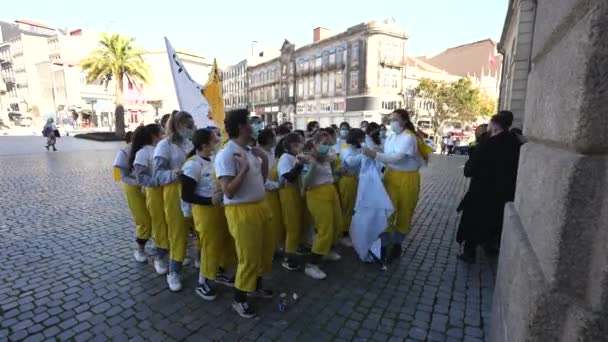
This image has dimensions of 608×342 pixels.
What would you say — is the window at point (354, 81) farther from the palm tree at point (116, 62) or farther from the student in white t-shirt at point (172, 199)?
the student in white t-shirt at point (172, 199)

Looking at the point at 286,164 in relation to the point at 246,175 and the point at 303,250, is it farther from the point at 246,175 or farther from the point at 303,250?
the point at 303,250

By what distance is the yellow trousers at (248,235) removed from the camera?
9.82 feet

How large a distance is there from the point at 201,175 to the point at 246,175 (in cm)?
63

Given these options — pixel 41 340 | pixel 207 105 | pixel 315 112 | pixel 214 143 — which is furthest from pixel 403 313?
pixel 315 112

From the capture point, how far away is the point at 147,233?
4426 mm

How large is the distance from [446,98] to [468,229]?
34000 mm

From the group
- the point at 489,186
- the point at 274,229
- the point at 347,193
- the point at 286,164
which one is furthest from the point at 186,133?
the point at 489,186

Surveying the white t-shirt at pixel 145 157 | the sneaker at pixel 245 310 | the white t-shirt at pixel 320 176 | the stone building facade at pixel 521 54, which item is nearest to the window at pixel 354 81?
→ the stone building facade at pixel 521 54

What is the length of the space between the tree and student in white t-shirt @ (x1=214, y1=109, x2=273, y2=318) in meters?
35.7

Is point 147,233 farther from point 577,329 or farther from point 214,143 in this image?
point 577,329

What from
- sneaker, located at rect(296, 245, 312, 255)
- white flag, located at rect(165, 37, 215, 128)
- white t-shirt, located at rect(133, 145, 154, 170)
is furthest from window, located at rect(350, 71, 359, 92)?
white t-shirt, located at rect(133, 145, 154, 170)

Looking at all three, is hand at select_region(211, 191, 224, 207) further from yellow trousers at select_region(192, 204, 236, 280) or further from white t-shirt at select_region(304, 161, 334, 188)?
white t-shirt at select_region(304, 161, 334, 188)

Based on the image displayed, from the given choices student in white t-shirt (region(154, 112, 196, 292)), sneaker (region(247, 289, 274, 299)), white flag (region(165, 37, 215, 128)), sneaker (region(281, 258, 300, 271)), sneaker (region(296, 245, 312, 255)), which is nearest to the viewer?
sneaker (region(247, 289, 274, 299))

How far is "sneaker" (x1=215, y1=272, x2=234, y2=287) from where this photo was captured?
3.84 metres
